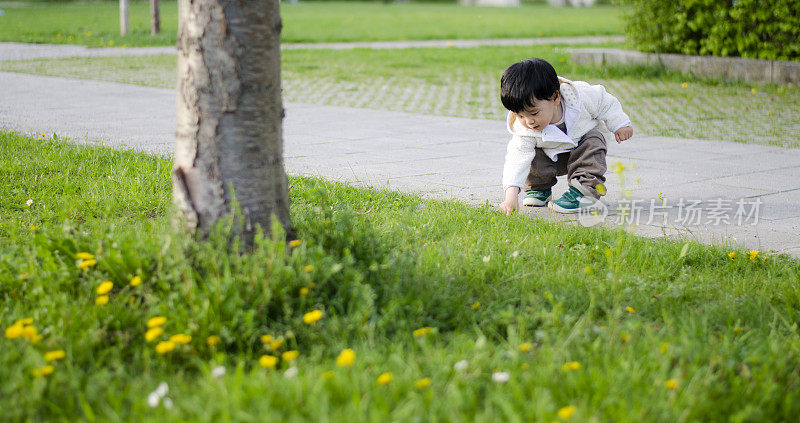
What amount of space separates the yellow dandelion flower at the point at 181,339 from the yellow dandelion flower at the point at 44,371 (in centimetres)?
32

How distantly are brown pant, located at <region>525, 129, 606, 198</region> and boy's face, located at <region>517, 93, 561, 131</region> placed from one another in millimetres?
210

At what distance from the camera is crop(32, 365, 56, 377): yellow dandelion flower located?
2199 mm

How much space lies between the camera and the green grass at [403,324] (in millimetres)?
2119

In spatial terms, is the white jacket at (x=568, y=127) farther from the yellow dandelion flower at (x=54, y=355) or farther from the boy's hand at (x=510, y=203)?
the yellow dandelion flower at (x=54, y=355)

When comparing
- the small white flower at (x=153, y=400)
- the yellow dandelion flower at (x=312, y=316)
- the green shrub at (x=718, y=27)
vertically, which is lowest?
the small white flower at (x=153, y=400)

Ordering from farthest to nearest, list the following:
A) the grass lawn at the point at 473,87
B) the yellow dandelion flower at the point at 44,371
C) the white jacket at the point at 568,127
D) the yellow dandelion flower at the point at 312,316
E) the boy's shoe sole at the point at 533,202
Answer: the grass lawn at the point at 473,87, the boy's shoe sole at the point at 533,202, the white jacket at the point at 568,127, the yellow dandelion flower at the point at 312,316, the yellow dandelion flower at the point at 44,371

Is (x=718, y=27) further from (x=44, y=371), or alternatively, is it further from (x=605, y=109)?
(x=44, y=371)

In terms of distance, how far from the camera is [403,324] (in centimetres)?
260

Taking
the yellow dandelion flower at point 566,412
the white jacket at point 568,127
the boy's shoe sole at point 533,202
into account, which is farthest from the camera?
the boy's shoe sole at point 533,202

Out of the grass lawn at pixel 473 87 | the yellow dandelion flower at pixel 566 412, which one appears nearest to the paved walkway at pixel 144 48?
the grass lawn at pixel 473 87

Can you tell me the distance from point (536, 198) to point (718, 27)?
7185mm

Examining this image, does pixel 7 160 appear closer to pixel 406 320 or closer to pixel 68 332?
pixel 68 332

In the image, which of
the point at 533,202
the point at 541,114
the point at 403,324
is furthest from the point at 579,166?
the point at 403,324

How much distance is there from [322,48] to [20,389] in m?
14.8
